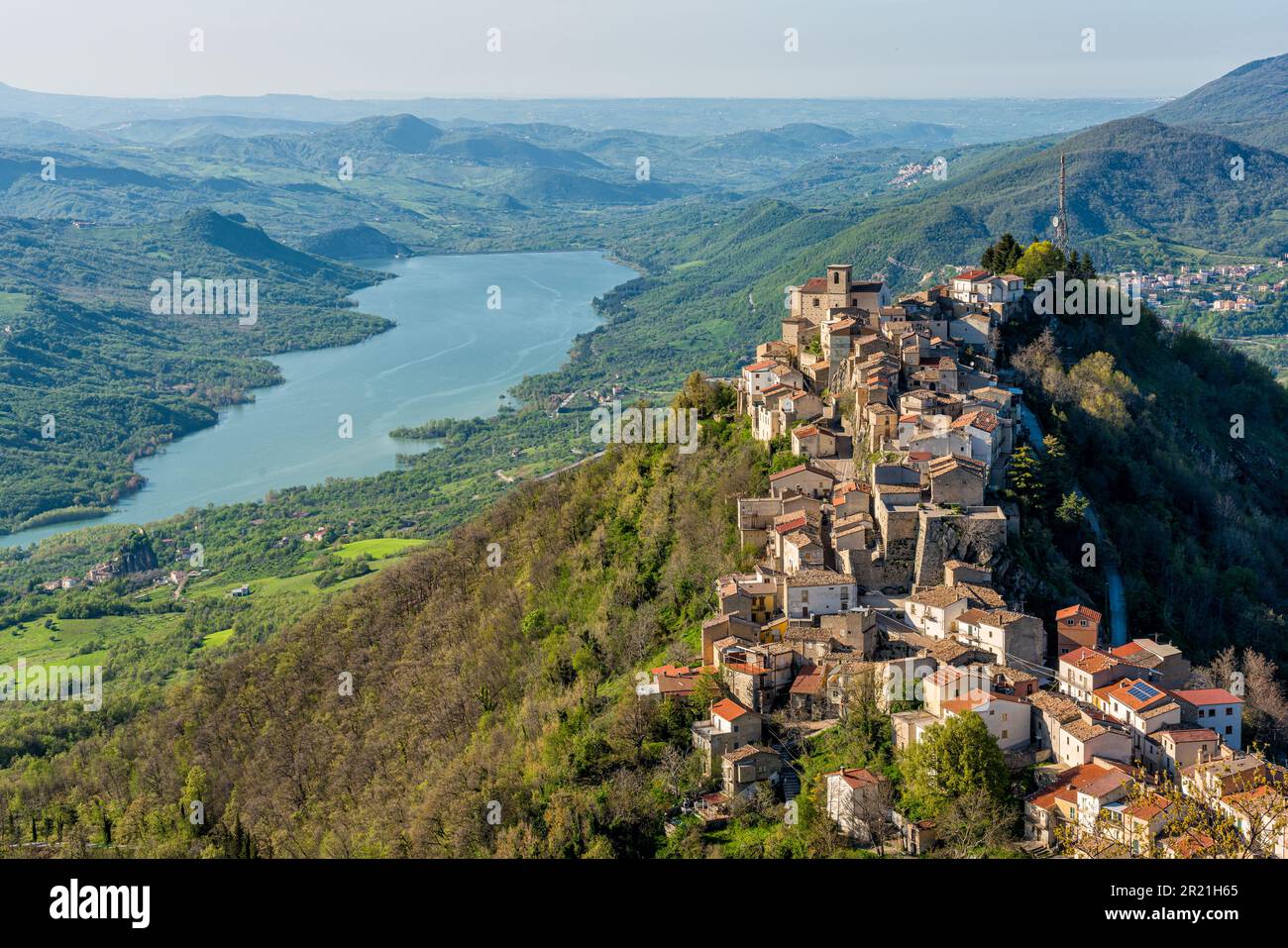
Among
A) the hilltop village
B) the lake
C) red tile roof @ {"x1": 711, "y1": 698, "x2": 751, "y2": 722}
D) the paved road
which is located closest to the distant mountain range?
the lake

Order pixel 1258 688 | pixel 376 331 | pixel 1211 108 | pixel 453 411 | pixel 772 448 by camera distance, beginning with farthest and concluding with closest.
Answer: pixel 1211 108 < pixel 376 331 < pixel 453 411 < pixel 772 448 < pixel 1258 688

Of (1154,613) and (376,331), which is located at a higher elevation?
Answer: (376,331)

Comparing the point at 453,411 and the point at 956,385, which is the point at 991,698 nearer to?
the point at 956,385

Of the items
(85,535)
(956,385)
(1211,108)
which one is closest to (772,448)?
(956,385)

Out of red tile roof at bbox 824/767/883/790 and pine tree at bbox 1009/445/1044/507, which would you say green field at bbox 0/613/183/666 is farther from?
red tile roof at bbox 824/767/883/790

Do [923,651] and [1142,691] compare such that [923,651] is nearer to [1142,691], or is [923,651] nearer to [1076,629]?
[1076,629]

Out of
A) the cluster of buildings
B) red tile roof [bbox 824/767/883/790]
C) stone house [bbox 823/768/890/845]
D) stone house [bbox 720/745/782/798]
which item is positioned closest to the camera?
stone house [bbox 823/768/890/845]
